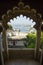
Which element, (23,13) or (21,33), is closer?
(23,13)

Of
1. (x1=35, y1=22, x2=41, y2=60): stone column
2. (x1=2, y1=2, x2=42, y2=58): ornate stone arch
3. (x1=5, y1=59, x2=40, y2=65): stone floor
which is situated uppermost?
(x1=2, y1=2, x2=42, y2=58): ornate stone arch

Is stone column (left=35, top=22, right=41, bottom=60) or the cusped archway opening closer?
stone column (left=35, top=22, right=41, bottom=60)

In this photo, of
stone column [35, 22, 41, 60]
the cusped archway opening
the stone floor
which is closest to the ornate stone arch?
stone column [35, 22, 41, 60]

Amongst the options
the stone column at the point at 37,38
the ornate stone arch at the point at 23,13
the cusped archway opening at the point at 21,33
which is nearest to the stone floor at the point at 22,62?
the stone column at the point at 37,38

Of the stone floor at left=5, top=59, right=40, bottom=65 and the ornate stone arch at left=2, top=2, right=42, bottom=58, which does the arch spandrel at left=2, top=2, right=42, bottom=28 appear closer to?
the ornate stone arch at left=2, top=2, right=42, bottom=58

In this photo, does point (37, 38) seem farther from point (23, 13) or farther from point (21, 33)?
point (23, 13)

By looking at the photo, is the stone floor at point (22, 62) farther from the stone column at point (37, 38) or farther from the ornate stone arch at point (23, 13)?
the ornate stone arch at point (23, 13)

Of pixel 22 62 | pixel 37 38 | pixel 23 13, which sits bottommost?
pixel 22 62

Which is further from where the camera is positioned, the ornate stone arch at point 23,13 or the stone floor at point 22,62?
the stone floor at point 22,62

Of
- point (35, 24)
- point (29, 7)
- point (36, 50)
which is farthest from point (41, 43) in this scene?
point (29, 7)

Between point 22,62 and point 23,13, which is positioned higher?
point 23,13

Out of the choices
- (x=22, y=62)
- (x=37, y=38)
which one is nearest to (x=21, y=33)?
(x=37, y=38)

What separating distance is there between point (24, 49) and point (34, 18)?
0.55m

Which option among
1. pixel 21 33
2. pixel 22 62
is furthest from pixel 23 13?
pixel 22 62
